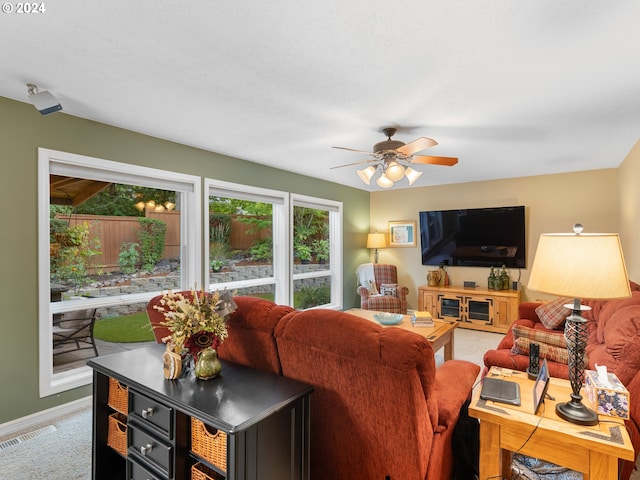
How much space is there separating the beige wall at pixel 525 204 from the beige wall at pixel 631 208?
0.17 ft

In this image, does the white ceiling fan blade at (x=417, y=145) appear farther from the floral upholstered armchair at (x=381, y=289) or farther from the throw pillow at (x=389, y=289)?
the throw pillow at (x=389, y=289)

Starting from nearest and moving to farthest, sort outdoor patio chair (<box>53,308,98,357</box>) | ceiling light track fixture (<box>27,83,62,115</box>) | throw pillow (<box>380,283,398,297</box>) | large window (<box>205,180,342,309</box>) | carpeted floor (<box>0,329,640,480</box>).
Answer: carpeted floor (<box>0,329,640,480</box>) < ceiling light track fixture (<box>27,83,62,115</box>) < outdoor patio chair (<box>53,308,98,357</box>) < large window (<box>205,180,342,309</box>) < throw pillow (<box>380,283,398,297</box>)

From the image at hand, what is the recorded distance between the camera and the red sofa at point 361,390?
1.33 metres

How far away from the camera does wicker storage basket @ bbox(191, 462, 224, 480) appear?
54.4 inches

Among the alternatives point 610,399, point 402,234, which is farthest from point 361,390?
point 402,234

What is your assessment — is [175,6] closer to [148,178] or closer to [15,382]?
[148,178]

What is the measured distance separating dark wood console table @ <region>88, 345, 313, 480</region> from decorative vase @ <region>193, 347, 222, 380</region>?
3 cm

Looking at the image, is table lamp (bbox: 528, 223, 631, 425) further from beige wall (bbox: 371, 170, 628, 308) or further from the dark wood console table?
beige wall (bbox: 371, 170, 628, 308)

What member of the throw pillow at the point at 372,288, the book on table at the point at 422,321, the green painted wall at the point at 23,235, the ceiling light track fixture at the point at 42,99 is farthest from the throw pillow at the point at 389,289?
the ceiling light track fixture at the point at 42,99

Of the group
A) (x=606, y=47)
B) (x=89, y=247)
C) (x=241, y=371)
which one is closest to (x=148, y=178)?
(x=89, y=247)

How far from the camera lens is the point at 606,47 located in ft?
5.87

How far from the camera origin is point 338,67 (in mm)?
1999

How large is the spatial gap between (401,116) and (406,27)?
113cm

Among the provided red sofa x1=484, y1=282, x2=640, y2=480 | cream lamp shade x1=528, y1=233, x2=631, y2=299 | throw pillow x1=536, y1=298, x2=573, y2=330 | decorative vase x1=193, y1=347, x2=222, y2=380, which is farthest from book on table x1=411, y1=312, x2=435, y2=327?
decorative vase x1=193, y1=347, x2=222, y2=380
